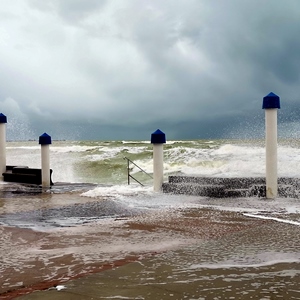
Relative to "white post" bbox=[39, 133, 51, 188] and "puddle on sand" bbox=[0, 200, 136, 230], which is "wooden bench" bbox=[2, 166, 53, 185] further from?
"puddle on sand" bbox=[0, 200, 136, 230]

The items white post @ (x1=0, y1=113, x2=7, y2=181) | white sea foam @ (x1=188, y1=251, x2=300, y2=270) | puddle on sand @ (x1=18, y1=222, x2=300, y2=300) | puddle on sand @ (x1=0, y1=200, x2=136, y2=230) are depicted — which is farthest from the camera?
white post @ (x1=0, y1=113, x2=7, y2=181)

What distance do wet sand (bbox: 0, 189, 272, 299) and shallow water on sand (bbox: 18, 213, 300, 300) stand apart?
0.78ft

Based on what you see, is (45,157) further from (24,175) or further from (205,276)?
(205,276)

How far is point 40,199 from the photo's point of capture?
1073cm

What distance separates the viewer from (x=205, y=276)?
407 centimetres

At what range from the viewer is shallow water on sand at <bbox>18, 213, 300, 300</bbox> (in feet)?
11.8

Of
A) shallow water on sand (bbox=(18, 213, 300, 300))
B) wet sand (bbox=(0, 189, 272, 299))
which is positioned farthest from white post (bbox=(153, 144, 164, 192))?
shallow water on sand (bbox=(18, 213, 300, 300))

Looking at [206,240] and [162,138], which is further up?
[162,138]

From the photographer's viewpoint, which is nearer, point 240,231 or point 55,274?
point 55,274

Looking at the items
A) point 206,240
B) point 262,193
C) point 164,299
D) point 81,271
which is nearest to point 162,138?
point 262,193

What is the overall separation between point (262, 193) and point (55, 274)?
716cm

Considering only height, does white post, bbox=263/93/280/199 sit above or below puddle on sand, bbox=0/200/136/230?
above

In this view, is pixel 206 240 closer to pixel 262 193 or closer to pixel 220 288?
pixel 220 288

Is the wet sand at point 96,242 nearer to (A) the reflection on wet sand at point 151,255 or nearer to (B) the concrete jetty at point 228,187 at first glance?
(A) the reflection on wet sand at point 151,255
